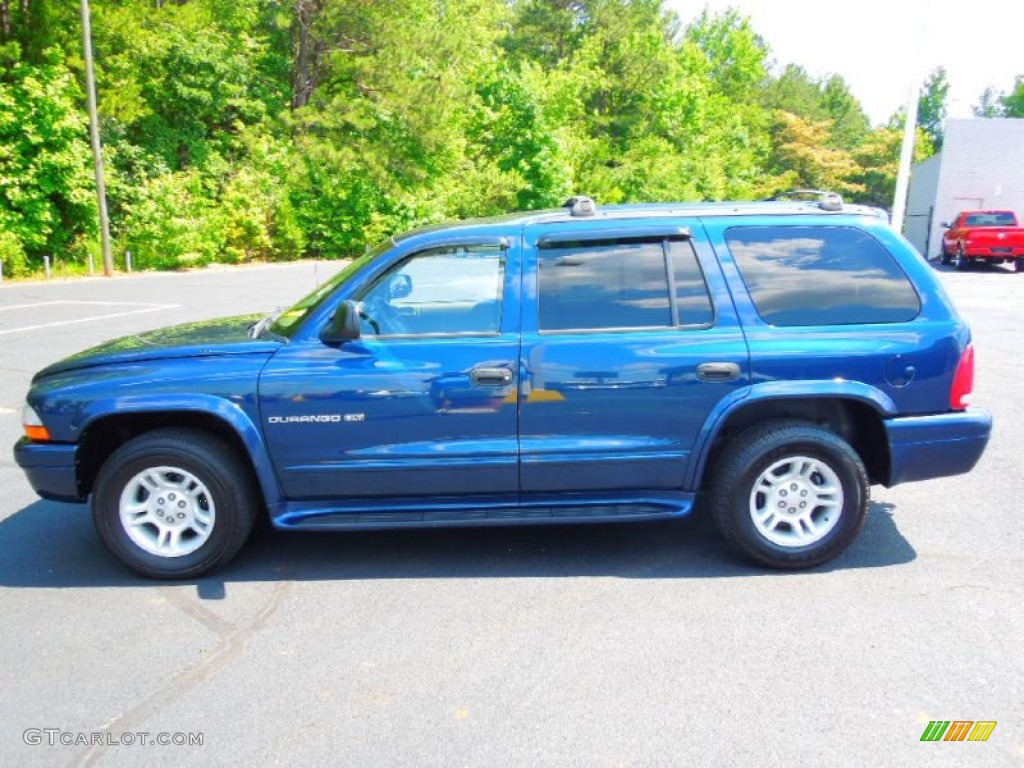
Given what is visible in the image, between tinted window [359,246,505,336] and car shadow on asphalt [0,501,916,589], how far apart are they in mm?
1227

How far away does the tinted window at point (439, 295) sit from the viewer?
4258 mm

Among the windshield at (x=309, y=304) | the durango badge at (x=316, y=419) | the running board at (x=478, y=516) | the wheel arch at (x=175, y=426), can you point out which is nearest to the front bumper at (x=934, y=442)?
the running board at (x=478, y=516)

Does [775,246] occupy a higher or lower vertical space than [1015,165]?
lower

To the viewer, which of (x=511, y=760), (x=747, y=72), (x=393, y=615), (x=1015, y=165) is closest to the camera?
(x=511, y=760)

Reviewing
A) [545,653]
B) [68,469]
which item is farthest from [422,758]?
[68,469]

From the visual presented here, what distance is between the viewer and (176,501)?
13.9 feet

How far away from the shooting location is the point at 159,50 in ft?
98.7

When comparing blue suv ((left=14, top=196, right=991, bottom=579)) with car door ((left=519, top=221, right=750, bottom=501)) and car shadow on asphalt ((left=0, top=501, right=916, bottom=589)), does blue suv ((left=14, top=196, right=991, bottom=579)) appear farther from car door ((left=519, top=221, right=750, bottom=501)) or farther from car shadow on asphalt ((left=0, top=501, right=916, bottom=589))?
car shadow on asphalt ((left=0, top=501, right=916, bottom=589))

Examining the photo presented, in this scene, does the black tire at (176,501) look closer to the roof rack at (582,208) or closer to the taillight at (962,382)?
the roof rack at (582,208)

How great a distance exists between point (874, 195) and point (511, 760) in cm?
7660

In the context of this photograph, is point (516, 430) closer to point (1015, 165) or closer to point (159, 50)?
point (159, 50)

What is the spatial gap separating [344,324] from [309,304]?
0.64m

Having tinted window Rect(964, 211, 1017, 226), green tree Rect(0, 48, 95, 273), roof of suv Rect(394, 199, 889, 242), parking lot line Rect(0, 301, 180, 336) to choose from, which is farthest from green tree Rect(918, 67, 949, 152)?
roof of suv Rect(394, 199, 889, 242)

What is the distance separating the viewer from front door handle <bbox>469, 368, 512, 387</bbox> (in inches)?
161
